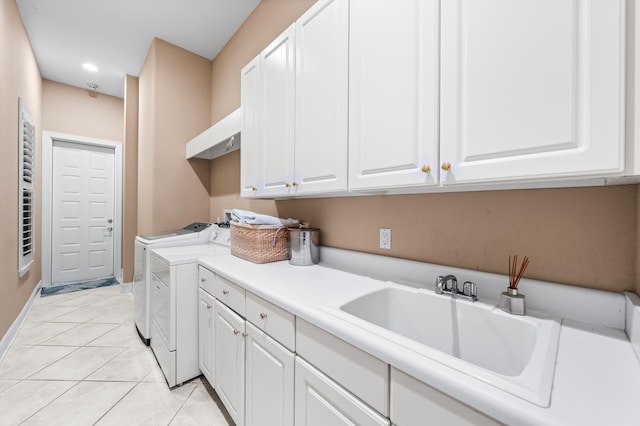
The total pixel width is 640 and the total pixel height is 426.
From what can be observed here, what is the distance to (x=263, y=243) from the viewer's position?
1.69 metres

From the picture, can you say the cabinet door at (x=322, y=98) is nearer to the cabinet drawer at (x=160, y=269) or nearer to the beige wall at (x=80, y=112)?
the cabinet drawer at (x=160, y=269)

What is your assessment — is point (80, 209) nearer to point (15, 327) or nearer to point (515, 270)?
point (15, 327)

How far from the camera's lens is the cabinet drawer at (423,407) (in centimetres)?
56

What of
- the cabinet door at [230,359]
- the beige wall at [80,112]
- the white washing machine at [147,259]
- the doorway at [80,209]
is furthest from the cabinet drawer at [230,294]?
the beige wall at [80,112]

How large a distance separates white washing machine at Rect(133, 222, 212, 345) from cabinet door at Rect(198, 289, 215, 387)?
2.48 feet

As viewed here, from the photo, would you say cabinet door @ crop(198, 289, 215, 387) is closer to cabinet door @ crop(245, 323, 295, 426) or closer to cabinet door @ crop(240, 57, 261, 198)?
cabinet door @ crop(245, 323, 295, 426)

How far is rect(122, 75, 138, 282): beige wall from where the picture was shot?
372 cm

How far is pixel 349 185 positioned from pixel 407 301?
0.57m

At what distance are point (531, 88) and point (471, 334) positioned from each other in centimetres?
82

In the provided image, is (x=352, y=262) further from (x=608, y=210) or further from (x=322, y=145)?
(x=608, y=210)

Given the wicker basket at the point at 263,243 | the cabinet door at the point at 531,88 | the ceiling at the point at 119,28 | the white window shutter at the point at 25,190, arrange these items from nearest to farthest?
the cabinet door at the point at 531,88 → the wicker basket at the point at 263,243 → the ceiling at the point at 119,28 → the white window shutter at the point at 25,190

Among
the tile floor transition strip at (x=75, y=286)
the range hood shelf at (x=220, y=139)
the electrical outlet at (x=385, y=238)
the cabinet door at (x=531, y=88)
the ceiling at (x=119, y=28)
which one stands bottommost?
the tile floor transition strip at (x=75, y=286)

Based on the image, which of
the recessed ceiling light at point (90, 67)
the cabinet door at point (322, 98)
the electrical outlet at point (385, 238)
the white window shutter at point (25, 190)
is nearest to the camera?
the cabinet door at point (322, 98)

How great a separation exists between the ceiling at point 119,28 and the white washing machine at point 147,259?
2.09 meters
